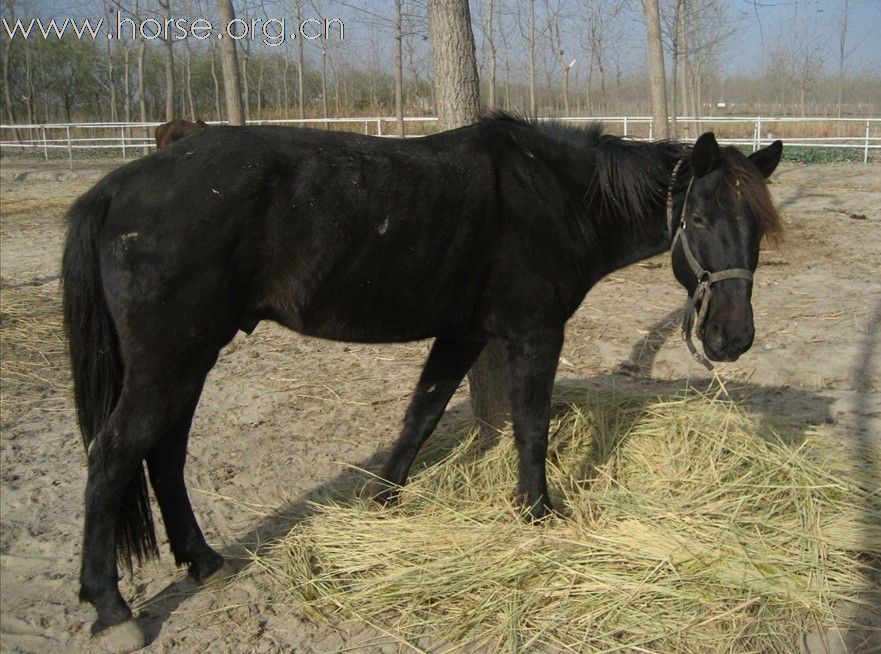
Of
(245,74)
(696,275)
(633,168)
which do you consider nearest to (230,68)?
(633,168)

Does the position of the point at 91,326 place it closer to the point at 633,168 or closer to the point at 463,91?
the point at 633,168

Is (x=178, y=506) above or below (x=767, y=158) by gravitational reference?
below

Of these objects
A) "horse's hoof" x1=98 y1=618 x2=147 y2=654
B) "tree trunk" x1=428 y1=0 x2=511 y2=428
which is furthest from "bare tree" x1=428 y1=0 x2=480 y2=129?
"horse's hoof" x1=98 y1=618 x2=147 y2=654

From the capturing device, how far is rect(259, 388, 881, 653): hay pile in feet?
9.78

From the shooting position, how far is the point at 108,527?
2.97 meters

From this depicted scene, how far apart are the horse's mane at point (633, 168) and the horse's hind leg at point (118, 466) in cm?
212

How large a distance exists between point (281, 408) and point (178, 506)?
216 centimetres

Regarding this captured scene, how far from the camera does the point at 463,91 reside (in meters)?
4.69

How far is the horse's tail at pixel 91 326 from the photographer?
2.96 m

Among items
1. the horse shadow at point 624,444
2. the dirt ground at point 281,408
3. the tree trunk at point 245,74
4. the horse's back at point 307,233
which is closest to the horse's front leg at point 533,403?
the horse's back at point 307,233

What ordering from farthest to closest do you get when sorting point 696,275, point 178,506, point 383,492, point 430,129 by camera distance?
point 430,129 < point 383,492 < point 696,275 < point 178,506

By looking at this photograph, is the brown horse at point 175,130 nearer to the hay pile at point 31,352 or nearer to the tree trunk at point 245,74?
the hay pile at point 31,352

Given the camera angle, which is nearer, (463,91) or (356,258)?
(356,258)

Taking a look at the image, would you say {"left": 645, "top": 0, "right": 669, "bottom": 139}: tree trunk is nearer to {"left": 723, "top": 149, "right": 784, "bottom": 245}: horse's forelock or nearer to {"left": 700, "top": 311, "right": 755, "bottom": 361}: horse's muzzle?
{"left": 723, "top": 149, "right": 784, "bottom": 245}: horse's forelock
